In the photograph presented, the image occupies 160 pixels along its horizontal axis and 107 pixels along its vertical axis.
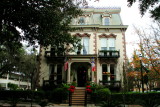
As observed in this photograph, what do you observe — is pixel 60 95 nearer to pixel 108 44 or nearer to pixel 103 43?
pixel 103 43

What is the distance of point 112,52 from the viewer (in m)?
20.0

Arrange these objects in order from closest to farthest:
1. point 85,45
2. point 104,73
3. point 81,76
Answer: point 104,73
point 81,76
point 85,45

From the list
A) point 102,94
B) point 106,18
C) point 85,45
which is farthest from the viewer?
point 106,18

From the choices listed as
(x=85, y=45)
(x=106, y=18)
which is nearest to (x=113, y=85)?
(x=85, y=45)

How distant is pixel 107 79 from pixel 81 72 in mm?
3667

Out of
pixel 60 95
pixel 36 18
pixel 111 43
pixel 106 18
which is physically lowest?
pixel 60 95

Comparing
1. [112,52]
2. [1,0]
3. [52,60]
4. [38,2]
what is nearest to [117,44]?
[112,52]

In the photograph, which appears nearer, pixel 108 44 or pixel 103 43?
pixel 108 44

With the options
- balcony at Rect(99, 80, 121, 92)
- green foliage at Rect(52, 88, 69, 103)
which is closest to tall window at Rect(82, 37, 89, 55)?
balcony at Rect(99, 80, 121, 92)

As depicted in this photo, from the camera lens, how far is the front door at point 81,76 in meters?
20.3

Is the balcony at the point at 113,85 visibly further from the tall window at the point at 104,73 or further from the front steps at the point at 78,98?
the front steps at the point at 78,98

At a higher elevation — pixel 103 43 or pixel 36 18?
pixel 103 43

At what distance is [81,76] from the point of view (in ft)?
67.2

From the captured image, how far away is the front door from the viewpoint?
20.3m
